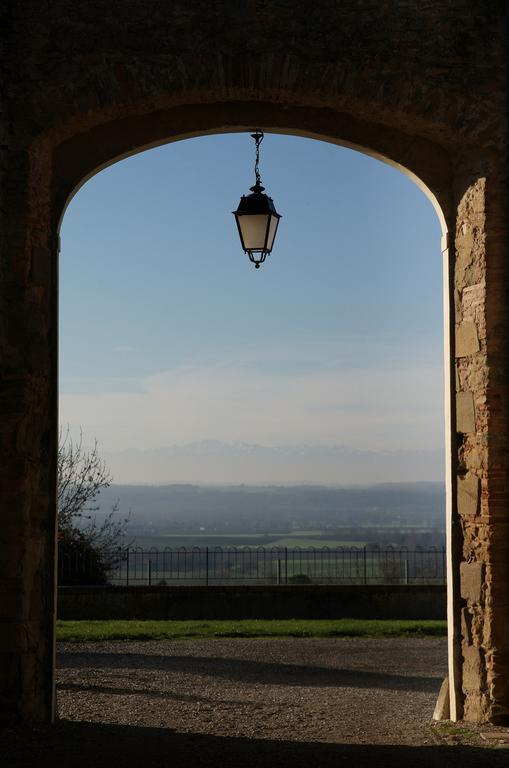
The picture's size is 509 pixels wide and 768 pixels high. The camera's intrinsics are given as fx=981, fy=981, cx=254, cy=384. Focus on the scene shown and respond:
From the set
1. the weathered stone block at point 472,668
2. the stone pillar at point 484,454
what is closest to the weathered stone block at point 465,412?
the stone pillar at point 484,454

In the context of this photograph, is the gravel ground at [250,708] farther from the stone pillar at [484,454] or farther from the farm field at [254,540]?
the farm field at [254,540]

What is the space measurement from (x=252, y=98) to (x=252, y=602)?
8.96 meters

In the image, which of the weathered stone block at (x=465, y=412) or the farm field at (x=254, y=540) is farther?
the farm field at (x=254, y=540)

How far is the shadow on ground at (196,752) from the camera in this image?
5.55 metres

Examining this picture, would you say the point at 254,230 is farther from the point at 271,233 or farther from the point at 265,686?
the point at 265,686

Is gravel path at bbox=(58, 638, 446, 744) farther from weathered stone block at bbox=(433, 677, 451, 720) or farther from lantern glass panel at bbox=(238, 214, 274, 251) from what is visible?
lantern glass panel at bbox=(238, 214, 274, 251)

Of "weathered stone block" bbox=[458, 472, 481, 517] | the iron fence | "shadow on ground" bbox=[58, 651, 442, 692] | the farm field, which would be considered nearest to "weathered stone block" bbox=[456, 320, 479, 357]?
"weathered stone block" bbox=[458, 472, 481, 517]

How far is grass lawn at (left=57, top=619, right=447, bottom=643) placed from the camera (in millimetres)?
12281

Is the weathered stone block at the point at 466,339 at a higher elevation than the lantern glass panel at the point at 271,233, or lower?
lower

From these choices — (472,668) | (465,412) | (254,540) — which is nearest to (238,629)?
(472,668)

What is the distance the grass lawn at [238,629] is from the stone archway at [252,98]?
583cm

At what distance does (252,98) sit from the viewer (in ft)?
22.2

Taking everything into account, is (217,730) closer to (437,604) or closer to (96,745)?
(96,745)

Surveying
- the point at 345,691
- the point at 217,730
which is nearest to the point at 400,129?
the point at 217,730
